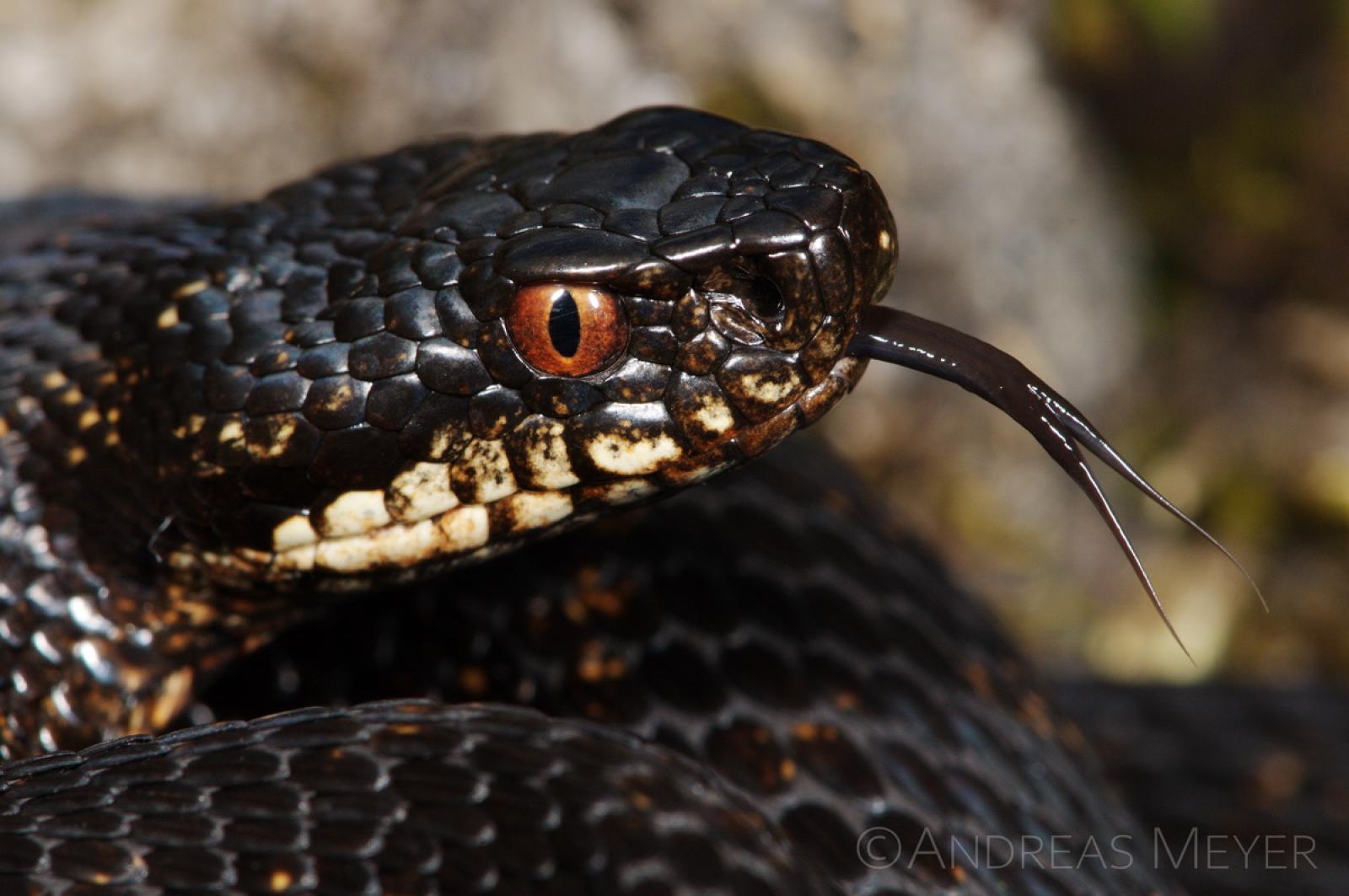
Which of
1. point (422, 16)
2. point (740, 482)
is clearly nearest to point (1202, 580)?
point (740, 482)

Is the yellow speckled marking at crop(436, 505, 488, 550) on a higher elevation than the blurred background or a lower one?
lower

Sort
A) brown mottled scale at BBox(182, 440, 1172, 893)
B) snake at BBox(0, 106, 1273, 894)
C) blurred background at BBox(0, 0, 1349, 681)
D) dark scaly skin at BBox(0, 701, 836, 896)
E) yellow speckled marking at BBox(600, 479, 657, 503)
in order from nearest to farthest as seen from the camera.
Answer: dark scaly skin at BBox(0, 701, 836, 896) → snake at BBox(0, 106, 1273, 894) → yellow speckled marking at BBox(600, 479, 657, 503) → brown mottled scale at BBox(182, 440, 1172, 893) → blurred background at BBox(0, 0, 1349, 681)

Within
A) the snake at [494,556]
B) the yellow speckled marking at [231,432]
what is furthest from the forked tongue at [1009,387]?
the yellow speckled marking at [231,432]

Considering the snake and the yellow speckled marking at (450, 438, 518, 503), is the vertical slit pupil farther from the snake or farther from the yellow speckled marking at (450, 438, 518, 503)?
the yellow speckled marking at (450, 438, 518, 503)

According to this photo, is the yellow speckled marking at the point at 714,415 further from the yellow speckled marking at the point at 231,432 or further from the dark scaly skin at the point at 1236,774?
the dark scaly skin at the point at 1236,774

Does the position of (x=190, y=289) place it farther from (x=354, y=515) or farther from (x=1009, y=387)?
(x=1009, y=387)

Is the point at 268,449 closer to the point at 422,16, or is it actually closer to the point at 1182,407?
the point at 422,16
